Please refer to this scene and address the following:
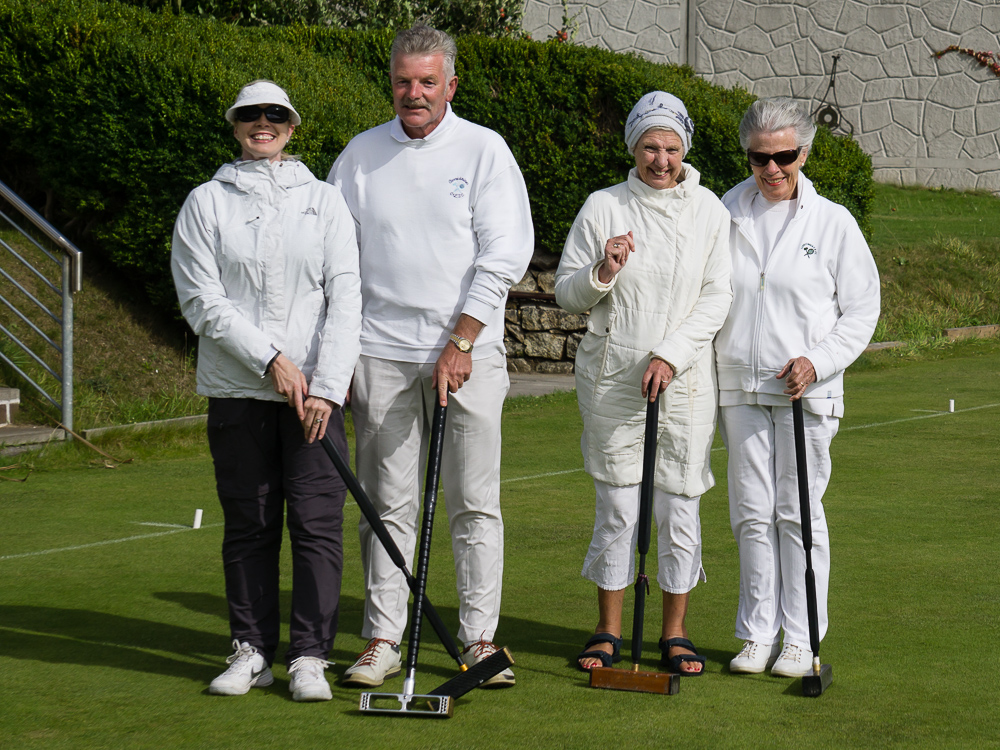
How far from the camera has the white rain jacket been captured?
4125mm

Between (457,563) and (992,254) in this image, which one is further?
(992,254)

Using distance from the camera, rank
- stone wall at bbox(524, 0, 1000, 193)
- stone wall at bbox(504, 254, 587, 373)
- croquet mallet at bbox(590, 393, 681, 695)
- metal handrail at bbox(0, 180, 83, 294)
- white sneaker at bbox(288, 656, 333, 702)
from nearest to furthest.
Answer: white sneaker at bbox(288, 656, 333, 702), croquet mallet at bbox(590, 393, 681, 695), metal handrail at bbox(0, 180, 83, 294), stone wall at bbox(504, 254, 587, 373), stone wall at bbox(524, 0, 1000, 193)

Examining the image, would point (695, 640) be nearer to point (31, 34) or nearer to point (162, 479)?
point (162, 479)

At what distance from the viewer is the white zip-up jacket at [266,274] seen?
3854 mm

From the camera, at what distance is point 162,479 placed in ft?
24.4

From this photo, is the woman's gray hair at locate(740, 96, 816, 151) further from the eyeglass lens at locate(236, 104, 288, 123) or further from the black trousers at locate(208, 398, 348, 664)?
the black trousers at locate(208, 398, 348, 664)

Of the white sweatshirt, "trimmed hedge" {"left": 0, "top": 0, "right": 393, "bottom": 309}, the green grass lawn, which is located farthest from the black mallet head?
"trimmed hedge" {"left": 0, "top": 0, "right": 393, "bottom": 309}

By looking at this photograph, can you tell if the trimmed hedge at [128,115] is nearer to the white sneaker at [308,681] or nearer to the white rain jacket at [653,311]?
the white rain jacket at [653,311]

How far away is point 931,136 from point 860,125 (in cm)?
130

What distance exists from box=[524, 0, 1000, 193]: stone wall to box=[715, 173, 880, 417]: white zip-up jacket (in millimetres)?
19072

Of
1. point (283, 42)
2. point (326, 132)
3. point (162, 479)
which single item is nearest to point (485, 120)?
point (283, 42)

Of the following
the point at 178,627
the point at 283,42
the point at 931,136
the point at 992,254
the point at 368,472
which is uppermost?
the point at 931,136

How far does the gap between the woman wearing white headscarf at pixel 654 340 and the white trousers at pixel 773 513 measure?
0.48ft

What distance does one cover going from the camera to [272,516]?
399 cm
